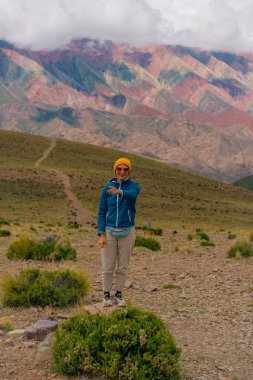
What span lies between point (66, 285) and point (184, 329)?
2.83 meters

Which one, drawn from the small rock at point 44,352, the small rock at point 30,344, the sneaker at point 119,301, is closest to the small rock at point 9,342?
the small rock at point 30,344

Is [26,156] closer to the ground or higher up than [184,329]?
higher up

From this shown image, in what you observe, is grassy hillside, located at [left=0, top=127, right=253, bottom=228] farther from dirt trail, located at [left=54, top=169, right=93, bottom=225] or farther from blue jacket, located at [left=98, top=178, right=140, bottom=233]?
blue jacket, located at [left=98, top=178, right=140, bottom=233]

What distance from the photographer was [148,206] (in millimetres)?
73375

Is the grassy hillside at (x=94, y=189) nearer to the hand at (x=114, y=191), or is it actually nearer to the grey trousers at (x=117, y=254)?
the grey trousers at (x=117, y=254)

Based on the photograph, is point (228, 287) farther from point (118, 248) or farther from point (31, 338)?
point (31, 338)

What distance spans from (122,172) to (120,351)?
399cm

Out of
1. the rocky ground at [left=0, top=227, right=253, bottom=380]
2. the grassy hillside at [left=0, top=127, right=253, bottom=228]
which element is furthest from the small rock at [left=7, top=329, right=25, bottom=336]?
the grassy hillside at [left=0, top=127, right=253, bottom=228]

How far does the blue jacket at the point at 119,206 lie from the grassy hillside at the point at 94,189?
4074 centimetres

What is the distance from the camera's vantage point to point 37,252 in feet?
55.8

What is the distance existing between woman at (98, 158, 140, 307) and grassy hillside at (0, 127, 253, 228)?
1598 inches

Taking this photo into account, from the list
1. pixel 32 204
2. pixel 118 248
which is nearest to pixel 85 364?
pixel 118 248

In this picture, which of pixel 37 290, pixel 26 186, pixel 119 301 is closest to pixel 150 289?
pixel 119 301

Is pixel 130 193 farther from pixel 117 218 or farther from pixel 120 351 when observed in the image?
pixel 120 351
